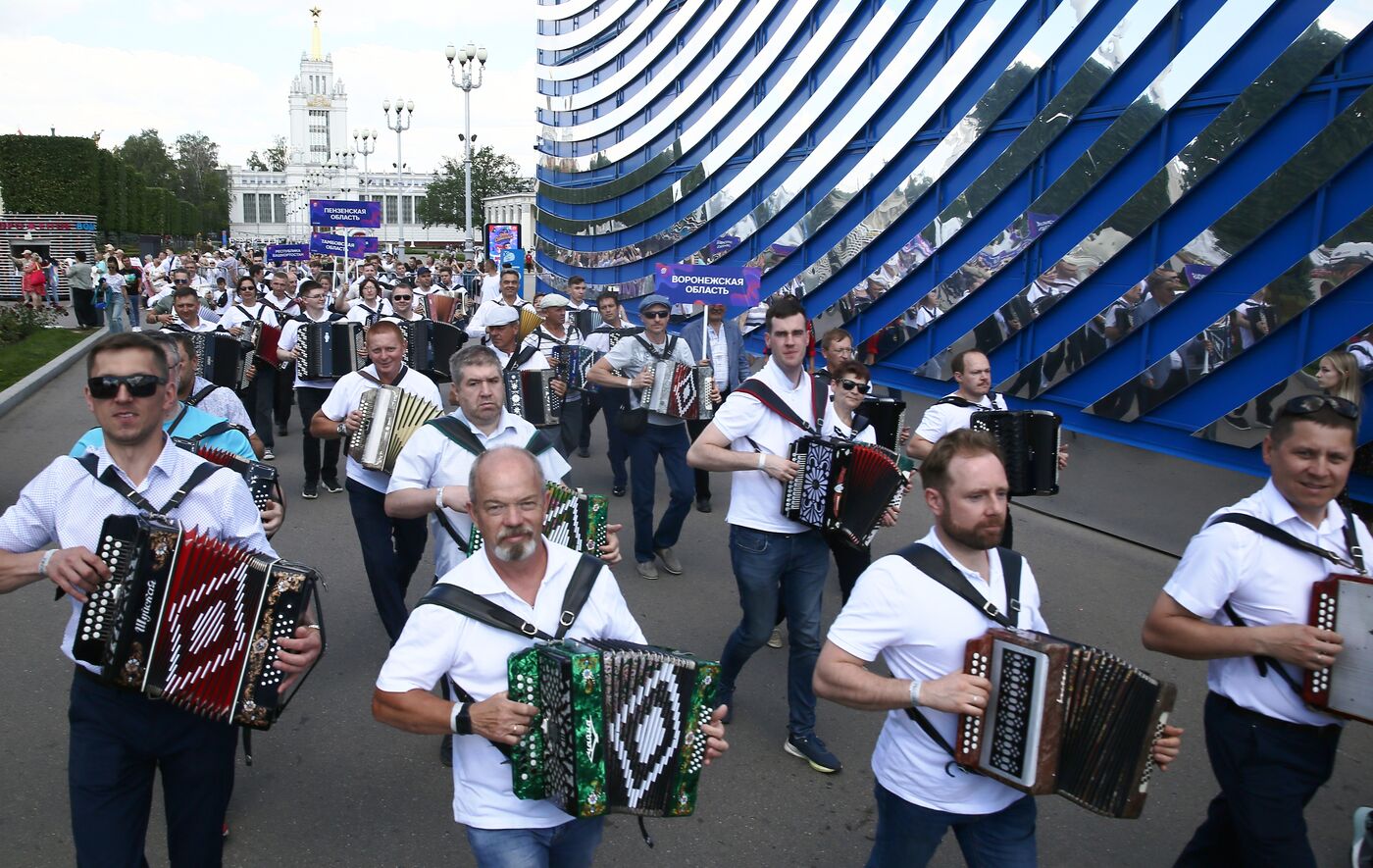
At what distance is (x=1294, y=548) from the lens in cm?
323

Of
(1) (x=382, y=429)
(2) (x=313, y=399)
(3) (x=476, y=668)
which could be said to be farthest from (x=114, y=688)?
(2) (x=313, y=399)

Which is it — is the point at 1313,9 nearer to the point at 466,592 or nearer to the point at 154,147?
the point at 466,592

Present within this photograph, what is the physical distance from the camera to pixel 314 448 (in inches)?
405

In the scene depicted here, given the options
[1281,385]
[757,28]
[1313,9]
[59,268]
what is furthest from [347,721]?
[59,268]

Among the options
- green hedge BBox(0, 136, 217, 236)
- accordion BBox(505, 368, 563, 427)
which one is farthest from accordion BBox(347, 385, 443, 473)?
green hedge BBox(0, 136, 217, 236)

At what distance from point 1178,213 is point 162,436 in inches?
353

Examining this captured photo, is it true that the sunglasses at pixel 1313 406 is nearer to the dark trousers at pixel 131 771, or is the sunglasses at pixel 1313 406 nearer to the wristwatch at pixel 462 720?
the wristwatch at pixel 462 720

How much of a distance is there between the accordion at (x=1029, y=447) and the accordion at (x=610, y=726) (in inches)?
153

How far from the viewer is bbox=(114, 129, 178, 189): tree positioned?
4205 inches

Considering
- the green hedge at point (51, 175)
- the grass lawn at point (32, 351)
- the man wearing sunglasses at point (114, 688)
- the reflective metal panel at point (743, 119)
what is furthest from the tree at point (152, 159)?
the man wearing sunglasses at point (114, 688)

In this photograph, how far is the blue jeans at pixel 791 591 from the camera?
4.89m

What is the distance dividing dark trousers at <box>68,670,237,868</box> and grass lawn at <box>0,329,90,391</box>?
50.2 feet

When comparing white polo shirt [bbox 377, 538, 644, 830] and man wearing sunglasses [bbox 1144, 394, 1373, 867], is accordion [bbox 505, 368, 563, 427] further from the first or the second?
man wearing sunglasses [bbox 1144, 394, 1373, 867]

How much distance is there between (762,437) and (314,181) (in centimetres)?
13322
